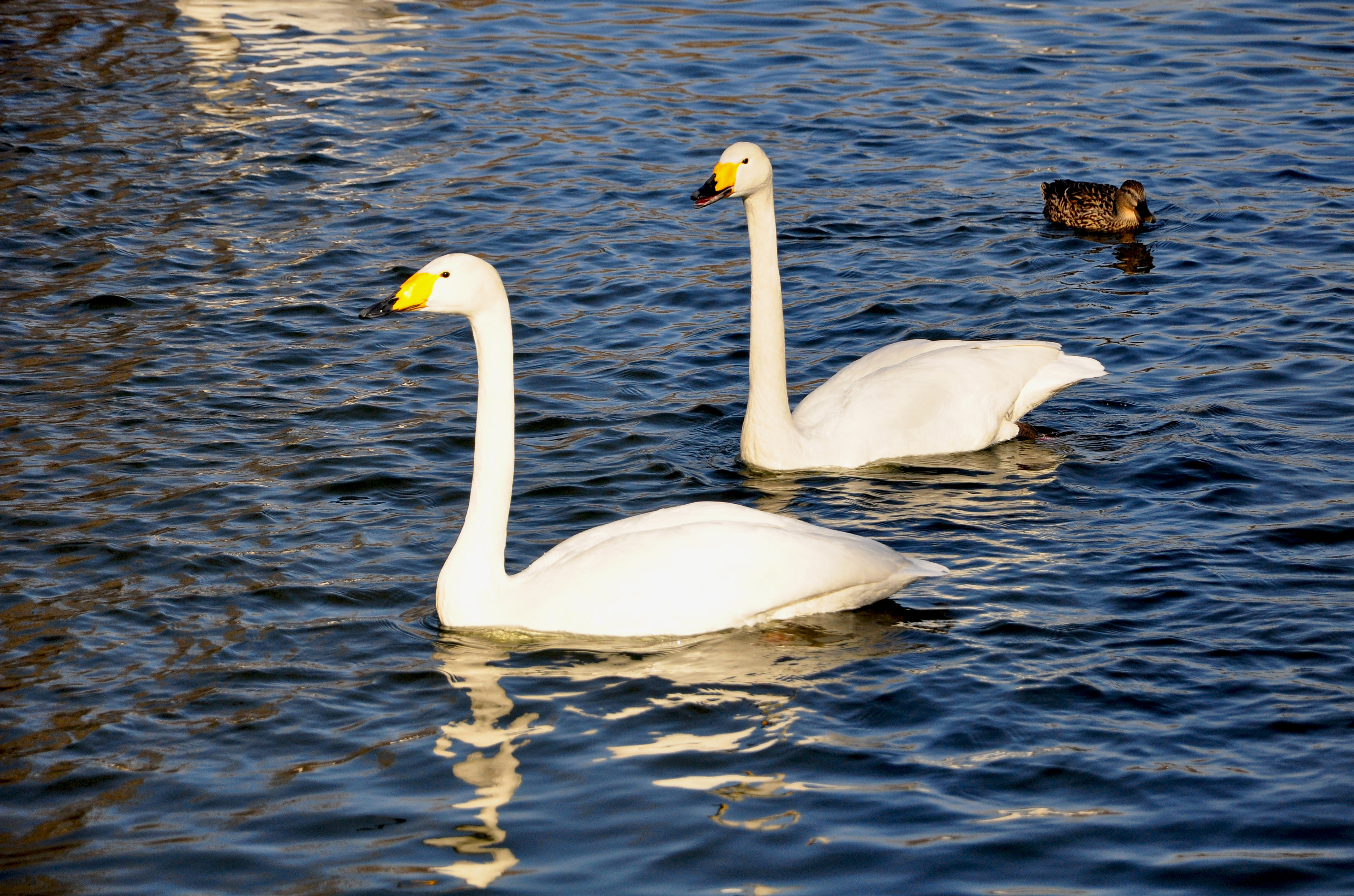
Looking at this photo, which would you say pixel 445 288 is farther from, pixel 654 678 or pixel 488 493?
pixel 654 678

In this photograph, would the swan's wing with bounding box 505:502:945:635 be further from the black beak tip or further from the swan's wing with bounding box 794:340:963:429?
the swan's wing with bounding box 794:340:963:429

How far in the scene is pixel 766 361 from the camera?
9.23m

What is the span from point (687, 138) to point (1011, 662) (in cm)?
1059

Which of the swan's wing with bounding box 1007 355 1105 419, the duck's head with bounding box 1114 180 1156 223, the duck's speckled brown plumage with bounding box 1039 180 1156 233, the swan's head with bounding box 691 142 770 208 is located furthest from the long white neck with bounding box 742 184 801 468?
the duck's head with bounding box 1114 180 1156 223

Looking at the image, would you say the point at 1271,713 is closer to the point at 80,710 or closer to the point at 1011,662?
the point at 1011,662

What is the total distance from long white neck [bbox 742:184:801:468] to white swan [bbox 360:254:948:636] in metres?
1.94

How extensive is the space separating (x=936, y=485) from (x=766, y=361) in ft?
3.98

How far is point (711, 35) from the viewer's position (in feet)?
67.4

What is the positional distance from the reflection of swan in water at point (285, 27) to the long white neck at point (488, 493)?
13452 millimetres

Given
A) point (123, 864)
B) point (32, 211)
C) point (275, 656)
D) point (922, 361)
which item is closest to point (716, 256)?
point (922, 361)

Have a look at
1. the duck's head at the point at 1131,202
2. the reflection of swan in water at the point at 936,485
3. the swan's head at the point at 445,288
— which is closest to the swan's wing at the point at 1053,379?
the reflection of swan in water at the point at 936,485

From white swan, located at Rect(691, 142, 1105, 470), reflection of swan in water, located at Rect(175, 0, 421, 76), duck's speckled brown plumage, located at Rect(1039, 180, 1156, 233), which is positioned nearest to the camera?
white swan, located at Rect(691, 142, 1105, 470)

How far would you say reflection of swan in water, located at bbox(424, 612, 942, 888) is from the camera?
5.68 metres

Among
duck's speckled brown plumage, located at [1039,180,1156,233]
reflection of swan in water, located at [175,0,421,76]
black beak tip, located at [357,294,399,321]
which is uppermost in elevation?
reflection of swan in water, located at [175,0,421,76]
